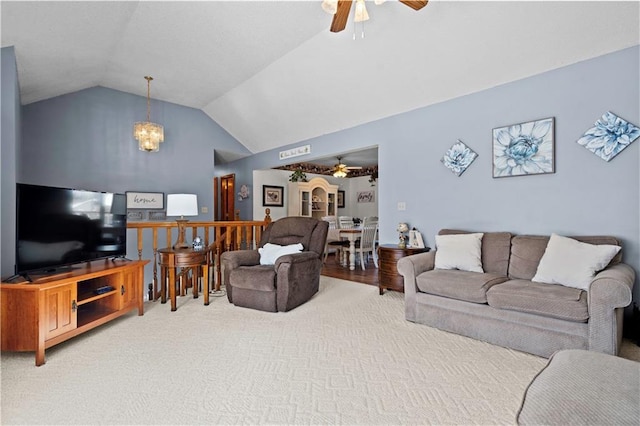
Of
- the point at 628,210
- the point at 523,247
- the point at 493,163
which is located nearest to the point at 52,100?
the point at 493,163

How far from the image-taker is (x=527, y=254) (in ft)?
9.20

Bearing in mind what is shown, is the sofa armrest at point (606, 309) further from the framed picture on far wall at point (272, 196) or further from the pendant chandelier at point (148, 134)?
the framed picture on far wall at point (272, 196)

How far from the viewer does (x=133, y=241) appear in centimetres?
513

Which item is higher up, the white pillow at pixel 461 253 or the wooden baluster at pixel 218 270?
the white pillow at pixel 461 253

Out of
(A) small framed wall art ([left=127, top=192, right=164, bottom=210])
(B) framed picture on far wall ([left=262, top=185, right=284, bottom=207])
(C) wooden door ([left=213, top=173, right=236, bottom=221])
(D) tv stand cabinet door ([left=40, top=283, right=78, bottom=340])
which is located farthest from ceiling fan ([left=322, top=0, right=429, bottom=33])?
(C) wooden door ([left=213, top=173, right=236, bottom=221])

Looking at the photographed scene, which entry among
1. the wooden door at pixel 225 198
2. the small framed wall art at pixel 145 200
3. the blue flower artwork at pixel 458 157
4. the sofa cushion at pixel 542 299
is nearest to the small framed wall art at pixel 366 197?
the wooden door at pixel 225 198

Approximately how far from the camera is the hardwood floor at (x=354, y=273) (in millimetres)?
4815

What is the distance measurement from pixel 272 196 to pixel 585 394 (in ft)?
22.1

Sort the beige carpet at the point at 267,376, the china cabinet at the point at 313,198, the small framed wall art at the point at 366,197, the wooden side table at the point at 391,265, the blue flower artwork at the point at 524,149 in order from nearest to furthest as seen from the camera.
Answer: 1. the beige carpet at the point at 267,376
2. the blue flower artwork at the point at 524,149
3. the wooden side table at the point at 391,265
4. the china cabinet at the point at 313,198
5. the small framed wall art at the point at 366,197

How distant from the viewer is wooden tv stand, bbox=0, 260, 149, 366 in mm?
2096

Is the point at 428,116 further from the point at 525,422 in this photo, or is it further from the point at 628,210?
the point at 525,422

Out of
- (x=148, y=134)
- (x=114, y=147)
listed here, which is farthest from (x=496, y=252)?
(x=114, y=147)

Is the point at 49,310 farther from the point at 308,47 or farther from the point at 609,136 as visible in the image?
the point at 609,136

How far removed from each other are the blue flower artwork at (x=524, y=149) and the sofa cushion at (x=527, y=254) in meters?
0.73
